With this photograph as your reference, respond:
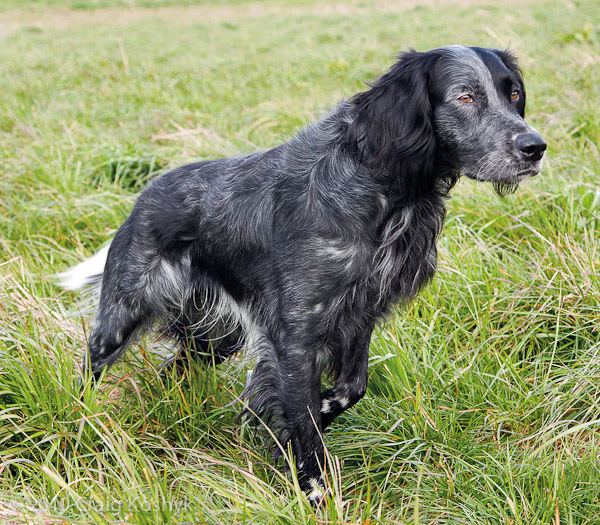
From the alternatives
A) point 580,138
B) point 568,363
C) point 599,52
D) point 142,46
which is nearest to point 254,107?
point 580,138

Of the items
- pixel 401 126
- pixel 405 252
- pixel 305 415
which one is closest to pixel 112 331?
pixel 305 415

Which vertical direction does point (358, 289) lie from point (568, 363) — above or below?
above

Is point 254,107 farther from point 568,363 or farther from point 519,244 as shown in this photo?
point 568,363

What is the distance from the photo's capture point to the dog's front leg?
2.65 meters

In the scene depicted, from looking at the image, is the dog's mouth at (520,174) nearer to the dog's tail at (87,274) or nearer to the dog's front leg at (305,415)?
the dog's front leg at (305,415)

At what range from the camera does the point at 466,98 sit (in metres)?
2.54

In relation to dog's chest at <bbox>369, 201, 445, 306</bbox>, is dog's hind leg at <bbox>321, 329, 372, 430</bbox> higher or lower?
lower

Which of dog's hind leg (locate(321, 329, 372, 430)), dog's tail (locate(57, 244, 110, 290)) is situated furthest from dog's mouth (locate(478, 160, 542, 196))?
dog's tail (locate(57, 244, 110, 290))

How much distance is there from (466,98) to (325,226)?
0.62 m

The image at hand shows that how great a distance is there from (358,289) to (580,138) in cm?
301

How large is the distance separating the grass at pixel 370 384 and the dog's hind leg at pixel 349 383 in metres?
0.10

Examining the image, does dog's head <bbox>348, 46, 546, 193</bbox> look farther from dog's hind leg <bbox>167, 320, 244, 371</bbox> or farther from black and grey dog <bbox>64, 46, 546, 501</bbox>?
dog's hind leg <bbox>167, 320, 244, 371</bbox>

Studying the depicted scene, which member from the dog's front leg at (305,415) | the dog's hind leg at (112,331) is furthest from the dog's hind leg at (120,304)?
the dog's front leg at (305,415)

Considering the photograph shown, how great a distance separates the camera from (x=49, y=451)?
2.51m
